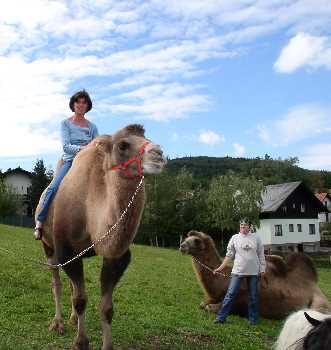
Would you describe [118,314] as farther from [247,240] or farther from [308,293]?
[308,293]

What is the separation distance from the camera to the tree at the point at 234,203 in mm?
53156

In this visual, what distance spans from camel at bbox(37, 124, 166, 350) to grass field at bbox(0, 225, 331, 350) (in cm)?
120

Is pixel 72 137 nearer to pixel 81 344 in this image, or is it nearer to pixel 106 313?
pixel 106 313

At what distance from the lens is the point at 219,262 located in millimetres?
12672

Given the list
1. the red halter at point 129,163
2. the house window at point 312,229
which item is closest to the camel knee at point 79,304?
the red halter at point 129,163

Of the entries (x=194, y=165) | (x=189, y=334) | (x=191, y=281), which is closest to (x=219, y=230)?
(x=191, y=281)

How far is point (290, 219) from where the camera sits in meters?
65.1

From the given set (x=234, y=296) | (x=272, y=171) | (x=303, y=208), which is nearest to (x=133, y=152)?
(x=234, y=296)

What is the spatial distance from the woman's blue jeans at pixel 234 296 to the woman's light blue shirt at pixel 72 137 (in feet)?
16.6

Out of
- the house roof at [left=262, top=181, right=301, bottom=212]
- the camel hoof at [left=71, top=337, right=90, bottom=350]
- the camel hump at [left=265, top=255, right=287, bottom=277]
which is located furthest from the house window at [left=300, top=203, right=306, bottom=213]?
the camel hoof at [left=71, top=337, right=90, bottom=350]

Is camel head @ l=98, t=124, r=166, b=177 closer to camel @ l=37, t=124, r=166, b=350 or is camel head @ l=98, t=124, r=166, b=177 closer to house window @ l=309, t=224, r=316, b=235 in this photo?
camel @ l=37, t=124, r=166, b=350

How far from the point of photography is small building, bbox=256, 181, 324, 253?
207 ft

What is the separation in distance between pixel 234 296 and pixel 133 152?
615 cm

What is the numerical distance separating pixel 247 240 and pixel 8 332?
5.50m
